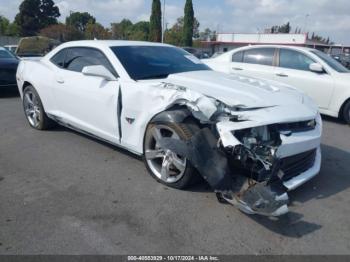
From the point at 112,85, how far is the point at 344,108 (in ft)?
16.8

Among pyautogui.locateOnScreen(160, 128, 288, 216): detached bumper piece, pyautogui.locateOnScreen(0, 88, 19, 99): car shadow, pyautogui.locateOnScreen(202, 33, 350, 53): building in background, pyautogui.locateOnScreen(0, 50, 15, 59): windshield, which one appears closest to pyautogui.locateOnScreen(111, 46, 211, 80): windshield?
pyautogui.locateOnScreen(160, 128, 288, 216): detached bumper piece

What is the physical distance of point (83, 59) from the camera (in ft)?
16.3

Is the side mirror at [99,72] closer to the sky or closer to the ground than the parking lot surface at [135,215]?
closer to the sky

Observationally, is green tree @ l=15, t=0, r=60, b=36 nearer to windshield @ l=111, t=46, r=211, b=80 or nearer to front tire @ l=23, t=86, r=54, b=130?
front tire @ l=23, t=86, r=54, b=130

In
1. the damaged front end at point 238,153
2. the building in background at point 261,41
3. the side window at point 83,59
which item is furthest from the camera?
the building in background at point 261,41

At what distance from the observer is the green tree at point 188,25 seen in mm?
48656

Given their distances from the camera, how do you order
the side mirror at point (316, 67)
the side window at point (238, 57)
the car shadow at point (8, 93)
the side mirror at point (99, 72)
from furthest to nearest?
the car shadow at point (8, 93) → the side window at point (238, 57) → the side mirror at point (316, 67) → the side mirror at point (99, 72)

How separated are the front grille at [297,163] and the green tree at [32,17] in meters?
74.1

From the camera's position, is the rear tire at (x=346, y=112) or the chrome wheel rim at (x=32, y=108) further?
the rear tire at (x=346, y=112)

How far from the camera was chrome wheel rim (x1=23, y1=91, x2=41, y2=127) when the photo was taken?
19.2 ft

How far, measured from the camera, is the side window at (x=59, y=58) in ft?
17.6

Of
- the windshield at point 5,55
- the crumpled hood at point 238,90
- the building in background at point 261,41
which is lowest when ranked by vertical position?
→ the building in background at point 261,41

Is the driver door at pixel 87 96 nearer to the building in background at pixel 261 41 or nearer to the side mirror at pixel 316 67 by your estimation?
the side mirror at pixel 316 67

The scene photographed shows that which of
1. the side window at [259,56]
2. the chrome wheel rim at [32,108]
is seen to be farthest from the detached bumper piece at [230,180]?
the side window at [259,56]
